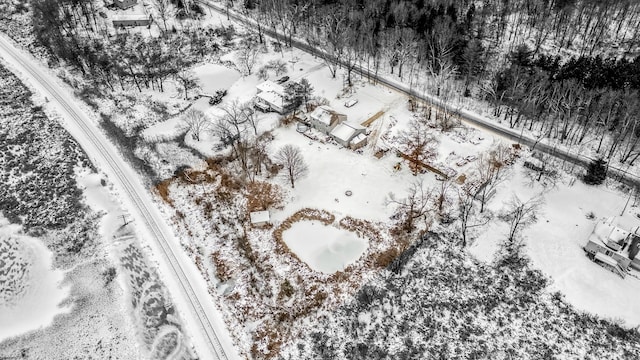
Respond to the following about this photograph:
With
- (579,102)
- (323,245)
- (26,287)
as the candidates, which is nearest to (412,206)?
(323,245)

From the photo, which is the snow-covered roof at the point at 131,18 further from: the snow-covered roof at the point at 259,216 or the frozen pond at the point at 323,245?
the frozen pond at the point at 323,245

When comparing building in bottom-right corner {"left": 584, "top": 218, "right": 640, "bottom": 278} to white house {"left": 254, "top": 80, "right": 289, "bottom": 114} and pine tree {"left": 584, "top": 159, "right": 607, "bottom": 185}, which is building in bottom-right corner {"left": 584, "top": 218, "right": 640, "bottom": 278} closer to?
pine tree {"left": 584, "top": 159, "right": 607, "bottom": 185}

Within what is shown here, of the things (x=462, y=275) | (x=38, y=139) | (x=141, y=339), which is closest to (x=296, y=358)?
(x=141, y=339)

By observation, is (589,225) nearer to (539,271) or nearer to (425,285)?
(539,271)

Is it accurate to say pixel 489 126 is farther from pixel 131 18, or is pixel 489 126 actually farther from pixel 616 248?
→ pixel 131 18

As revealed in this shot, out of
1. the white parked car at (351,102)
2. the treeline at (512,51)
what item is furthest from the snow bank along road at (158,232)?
the treeline at (512,51)
